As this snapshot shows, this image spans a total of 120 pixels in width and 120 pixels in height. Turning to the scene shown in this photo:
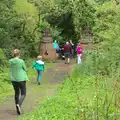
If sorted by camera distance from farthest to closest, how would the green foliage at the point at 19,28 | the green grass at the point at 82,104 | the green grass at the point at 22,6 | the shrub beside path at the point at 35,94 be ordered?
the green grass at the point at 22,6 → the green foliage at the point at 19,28 → the shrub beside path at the point at 35,94 → the green grass at the point at 82,104

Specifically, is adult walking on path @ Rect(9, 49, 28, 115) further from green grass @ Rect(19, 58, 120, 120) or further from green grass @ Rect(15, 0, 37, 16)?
green grass @ Rect(15, 0, 37, 16)

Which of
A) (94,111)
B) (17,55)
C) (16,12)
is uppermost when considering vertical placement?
(16,12)

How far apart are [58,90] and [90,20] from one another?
1692cm

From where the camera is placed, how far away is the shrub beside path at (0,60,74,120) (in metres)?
11.8

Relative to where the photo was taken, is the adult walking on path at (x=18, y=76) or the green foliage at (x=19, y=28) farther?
the green foliage at (x=19, y=28)

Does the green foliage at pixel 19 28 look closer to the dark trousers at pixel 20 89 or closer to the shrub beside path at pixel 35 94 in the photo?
the shrub beside path at pixel 35 94

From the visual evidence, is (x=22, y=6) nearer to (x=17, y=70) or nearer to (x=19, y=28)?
(x=19, y=28)

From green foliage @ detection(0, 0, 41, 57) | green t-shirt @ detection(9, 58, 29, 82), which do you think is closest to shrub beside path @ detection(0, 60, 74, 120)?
green t-shirt @ detection(9, 58, 29, 82)

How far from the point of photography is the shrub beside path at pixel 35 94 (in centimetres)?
1175

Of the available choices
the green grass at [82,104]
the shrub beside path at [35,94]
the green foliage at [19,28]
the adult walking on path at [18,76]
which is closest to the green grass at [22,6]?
the green foliage at [19,28]

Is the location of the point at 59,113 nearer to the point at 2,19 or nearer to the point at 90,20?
the point at 2,19

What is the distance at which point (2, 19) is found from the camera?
24.3 metres

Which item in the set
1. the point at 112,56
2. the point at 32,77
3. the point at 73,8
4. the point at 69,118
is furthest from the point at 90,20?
the point at 69,118

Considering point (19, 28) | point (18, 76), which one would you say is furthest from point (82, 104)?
point (19, 28)
